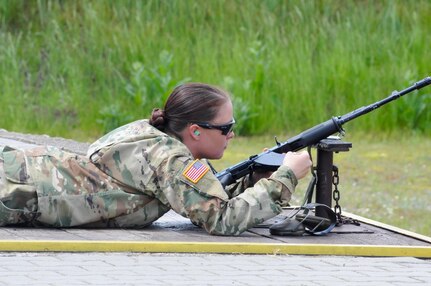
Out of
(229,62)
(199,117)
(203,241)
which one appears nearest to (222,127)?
(199,117)

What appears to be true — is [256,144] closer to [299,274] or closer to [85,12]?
[85,12]

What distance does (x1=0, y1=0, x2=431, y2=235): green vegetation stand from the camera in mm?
17812

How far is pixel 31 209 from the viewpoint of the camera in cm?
683

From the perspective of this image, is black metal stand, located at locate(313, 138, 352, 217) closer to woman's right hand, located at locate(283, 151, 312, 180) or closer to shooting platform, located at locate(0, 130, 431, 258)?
shooting platform, located at locate(0, 130, 431, 258)

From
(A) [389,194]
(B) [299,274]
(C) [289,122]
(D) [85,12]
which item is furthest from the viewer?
(D) [85,12]

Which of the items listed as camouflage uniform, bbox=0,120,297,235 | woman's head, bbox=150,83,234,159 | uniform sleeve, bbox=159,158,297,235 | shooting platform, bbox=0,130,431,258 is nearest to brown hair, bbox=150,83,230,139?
woman's head, bbox=150,83,234,159

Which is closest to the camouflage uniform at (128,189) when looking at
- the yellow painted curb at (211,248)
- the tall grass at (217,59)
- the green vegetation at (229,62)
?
the yellow painted curb at (211,248)

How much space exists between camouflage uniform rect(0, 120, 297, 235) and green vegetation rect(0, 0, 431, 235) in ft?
29.2

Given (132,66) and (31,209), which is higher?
(132,66)

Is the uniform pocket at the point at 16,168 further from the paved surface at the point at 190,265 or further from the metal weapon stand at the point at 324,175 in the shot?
the metal weapon stand at the point at 324,175

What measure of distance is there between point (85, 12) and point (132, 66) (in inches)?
78.8

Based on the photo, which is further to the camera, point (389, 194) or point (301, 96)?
point (301, 96)

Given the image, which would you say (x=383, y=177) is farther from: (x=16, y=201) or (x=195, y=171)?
(x=16, y=201)

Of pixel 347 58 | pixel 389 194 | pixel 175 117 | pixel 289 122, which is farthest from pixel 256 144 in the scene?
pixel 175 117
